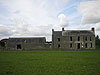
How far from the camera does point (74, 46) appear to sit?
46.5 metres

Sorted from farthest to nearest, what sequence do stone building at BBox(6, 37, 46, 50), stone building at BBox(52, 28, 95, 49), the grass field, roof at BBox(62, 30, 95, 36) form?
stone building at BBox(6, 37, 46, 50), roof at BBox(62, 30, 95, 36), stone building at BBox(52, 28, 95, 49), the grass field

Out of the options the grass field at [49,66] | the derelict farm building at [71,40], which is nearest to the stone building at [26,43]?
the derelict farm building at [71,40]

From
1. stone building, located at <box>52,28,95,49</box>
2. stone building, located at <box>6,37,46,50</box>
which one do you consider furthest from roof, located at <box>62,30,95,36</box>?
stone building, located at <box>6,37,46,50</box>

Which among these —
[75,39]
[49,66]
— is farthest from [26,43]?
[49,66]

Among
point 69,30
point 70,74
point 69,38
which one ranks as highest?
point 69,30

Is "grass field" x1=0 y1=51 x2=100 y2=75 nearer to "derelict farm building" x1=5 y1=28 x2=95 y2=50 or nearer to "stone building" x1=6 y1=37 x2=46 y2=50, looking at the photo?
"derelict farm building" x1=5 y1=28 x2=95 y2=50

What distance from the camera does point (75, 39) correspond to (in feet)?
152

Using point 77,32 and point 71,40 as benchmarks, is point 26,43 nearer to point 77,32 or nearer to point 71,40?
point 71,40

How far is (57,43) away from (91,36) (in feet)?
42.0

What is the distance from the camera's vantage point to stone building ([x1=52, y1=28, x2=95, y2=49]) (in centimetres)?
4591

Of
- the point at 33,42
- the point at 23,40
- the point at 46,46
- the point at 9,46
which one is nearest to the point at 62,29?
the point at 46,46

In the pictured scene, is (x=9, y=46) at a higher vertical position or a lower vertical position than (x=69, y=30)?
lower

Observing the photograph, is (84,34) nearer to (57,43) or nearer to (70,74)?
(57,43)

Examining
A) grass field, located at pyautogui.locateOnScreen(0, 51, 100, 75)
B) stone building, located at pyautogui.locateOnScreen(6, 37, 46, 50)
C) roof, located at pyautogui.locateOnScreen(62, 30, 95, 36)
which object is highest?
roof, located at pyautogui.locateOnScreen(62, 30, 95, 36)
